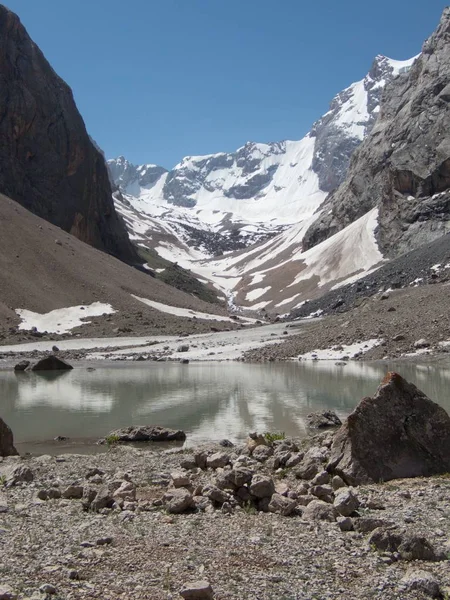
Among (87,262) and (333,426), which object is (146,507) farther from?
(87,262)

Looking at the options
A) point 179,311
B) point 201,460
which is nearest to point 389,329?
point 201,460

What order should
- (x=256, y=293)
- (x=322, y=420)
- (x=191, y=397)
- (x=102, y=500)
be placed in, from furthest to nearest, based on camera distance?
1. (x=256, y=293)
2. (x=191, y=397)
3. (x=322, y=420)
4. (x=102, y=500)

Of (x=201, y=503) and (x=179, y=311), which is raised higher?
(x=179, y=311)

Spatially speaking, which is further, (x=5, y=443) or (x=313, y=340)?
(x=313, y=340)

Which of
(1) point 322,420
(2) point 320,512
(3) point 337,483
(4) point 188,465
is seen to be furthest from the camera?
(1) point 322,420

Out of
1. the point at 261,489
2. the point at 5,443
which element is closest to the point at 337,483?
the point at 261,489

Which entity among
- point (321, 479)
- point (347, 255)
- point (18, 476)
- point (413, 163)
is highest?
point (413, 163)

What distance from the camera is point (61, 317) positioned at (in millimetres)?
67250

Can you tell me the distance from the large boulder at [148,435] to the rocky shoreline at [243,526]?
470 cm

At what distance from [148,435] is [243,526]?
10.2 metres

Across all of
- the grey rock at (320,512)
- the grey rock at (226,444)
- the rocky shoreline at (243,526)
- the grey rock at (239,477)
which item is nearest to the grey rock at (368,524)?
the rocky shoreline at (243,526)

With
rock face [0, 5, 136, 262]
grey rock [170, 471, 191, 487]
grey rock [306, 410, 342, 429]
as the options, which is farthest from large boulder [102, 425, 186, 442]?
rock face [0, 5, 136, 262]

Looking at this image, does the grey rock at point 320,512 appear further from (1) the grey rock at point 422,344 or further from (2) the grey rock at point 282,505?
(1) the grey rock at point 422,344

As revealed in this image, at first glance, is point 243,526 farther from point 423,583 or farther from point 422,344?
point 422,344
